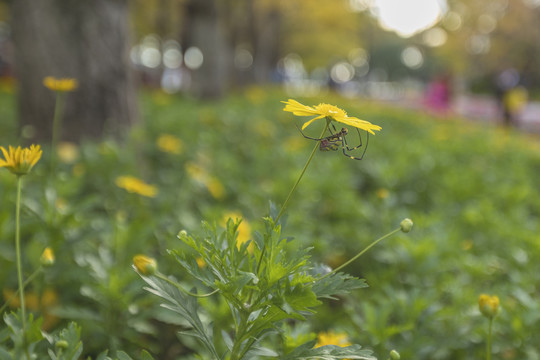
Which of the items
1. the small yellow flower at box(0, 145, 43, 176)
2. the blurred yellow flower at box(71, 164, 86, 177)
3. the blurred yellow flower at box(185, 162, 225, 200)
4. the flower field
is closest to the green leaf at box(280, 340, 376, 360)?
the flower field

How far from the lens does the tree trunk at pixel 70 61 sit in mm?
3281

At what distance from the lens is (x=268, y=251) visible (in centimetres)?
81

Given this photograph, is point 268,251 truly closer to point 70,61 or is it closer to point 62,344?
point 62,344

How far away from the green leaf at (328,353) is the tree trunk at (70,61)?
9.60 feet

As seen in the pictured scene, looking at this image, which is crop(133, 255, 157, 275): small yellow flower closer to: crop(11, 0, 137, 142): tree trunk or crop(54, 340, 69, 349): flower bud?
crop(54, 340, 69, 349): flower bud

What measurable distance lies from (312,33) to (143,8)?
12770mm

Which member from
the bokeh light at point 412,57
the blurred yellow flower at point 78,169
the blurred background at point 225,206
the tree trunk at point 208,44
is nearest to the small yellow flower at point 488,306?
the blurred background at point 225,206

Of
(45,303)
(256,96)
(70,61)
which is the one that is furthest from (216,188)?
(256,96)

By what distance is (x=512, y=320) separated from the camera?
145 centimetres

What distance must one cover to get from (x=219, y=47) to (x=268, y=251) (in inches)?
354

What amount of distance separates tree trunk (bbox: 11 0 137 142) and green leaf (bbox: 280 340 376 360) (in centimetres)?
293

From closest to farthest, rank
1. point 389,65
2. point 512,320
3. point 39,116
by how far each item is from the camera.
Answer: point 512,320, point 39,116, point 389,65

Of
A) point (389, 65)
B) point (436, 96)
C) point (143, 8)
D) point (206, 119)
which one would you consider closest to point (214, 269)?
point (206, 119)

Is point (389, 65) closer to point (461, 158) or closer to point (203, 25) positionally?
point (203, 25)
